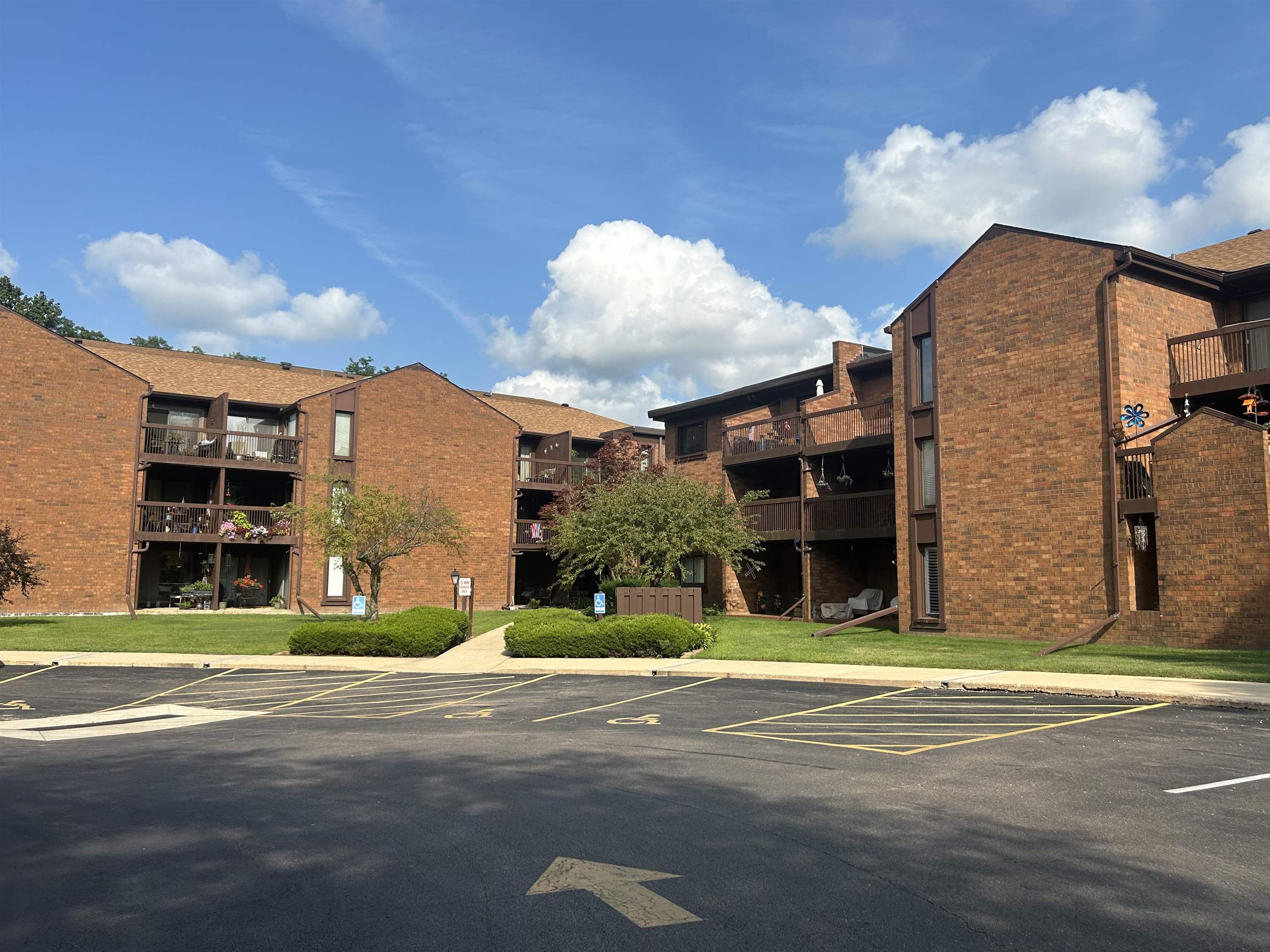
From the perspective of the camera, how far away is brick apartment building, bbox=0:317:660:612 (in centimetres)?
3259

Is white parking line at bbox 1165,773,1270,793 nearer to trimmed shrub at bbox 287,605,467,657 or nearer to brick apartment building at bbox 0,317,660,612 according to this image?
trimmed shrub at bbox 287,605,467,657

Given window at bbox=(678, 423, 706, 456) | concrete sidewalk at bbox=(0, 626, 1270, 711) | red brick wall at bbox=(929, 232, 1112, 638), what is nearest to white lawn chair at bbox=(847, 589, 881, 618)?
red brick wall at bbox=(929, 232, 1112, 638)

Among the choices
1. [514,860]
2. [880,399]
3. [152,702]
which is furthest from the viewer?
[880,399]

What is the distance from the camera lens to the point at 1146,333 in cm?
2127

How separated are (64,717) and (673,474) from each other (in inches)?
929

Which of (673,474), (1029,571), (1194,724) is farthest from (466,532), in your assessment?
(1194,724)

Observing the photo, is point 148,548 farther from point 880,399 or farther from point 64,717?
point 880,399

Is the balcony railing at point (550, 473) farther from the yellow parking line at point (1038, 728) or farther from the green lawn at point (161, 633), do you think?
the yellow parking line at point (1038, 728)

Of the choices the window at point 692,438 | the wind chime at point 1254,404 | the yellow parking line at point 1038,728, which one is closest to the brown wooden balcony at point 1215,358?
the wind chime at point 1254,404

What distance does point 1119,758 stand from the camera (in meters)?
9.19

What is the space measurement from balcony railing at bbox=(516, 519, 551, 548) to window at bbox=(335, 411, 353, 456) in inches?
301

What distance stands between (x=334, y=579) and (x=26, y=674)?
727 inches

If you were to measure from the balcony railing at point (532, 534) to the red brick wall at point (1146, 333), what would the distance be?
81.0 ft

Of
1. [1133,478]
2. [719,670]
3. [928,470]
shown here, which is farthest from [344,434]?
[1133,478]
